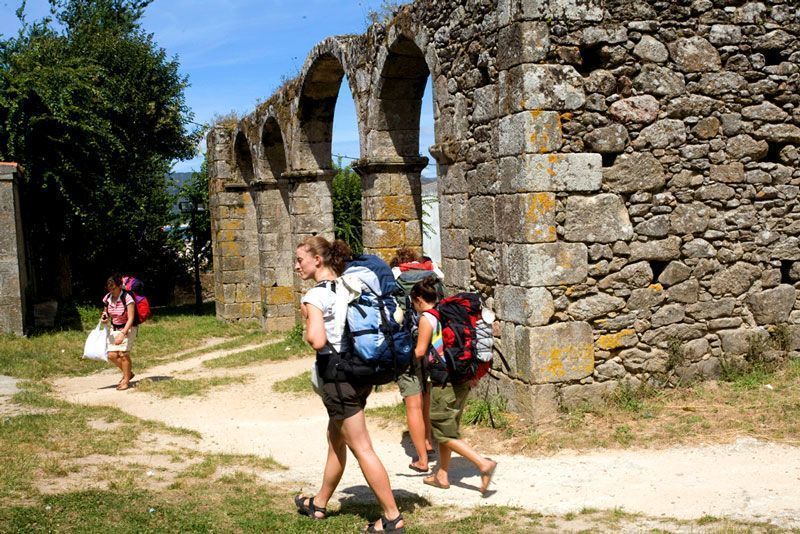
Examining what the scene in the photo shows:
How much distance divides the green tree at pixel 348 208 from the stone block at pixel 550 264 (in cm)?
1241

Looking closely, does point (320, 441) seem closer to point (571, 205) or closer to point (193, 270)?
point (571, 205)

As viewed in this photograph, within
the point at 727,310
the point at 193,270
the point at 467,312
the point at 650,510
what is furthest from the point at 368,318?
the point at 193,270

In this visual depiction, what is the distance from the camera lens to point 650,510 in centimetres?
468

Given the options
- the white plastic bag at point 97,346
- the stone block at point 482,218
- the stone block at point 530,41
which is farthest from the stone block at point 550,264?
the white plastic bag at point 97,346

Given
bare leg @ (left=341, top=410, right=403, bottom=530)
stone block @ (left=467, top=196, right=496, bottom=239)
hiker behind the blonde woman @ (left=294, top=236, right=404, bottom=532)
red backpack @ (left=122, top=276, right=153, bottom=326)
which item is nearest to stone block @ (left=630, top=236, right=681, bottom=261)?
stone block @ (left=467, top=196, right=496, bottom=239)

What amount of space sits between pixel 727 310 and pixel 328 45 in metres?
6.53

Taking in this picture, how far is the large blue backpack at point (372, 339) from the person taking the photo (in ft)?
14.2

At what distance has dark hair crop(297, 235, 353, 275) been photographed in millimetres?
4531

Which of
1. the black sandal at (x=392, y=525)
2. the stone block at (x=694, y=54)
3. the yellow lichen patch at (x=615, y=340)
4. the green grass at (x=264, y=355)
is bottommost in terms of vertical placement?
the green grass at (x=264, y=355)

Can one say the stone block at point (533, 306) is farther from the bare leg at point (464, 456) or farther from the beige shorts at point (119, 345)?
the beige shorts at point (119, 345)

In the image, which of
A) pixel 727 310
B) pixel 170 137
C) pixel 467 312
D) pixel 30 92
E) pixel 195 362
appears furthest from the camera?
pixel 170 137

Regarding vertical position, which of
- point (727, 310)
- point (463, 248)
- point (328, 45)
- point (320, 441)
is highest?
point (328, 45)

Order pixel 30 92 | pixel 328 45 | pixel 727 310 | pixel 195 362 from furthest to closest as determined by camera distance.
A: pixel 30 92 → pixel 195 362 → pixel 328 45 → pixel 727 310

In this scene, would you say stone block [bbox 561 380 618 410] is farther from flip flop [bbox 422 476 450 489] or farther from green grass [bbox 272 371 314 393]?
green grass [bbox 272 371 314 393]
